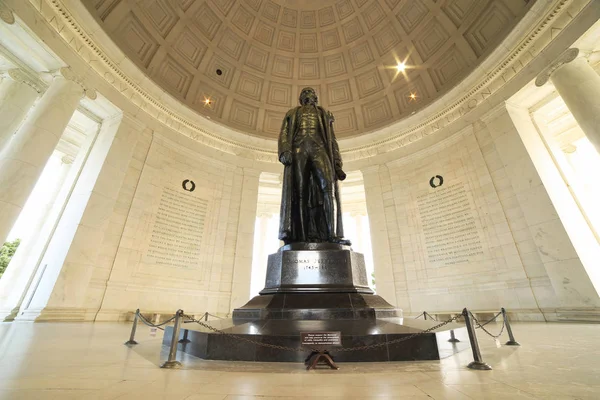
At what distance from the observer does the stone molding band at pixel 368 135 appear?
782 centimetres

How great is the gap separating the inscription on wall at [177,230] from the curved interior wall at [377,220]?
0.28 ft

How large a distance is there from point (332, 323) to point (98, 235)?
836 centimetres

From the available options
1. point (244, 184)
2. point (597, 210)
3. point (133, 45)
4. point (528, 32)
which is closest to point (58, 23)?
point (133, 45)

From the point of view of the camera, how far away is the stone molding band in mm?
7816

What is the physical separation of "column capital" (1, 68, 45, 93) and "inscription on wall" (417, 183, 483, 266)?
1428 centimetres

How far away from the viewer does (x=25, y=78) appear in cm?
799

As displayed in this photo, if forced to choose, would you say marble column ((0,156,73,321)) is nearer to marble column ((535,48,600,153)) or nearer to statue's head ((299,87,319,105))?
statue's head ((299,87,319,105))

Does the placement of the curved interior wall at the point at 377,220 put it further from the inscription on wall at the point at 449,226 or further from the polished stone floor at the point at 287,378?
the polished stone floor at the point at 287,378

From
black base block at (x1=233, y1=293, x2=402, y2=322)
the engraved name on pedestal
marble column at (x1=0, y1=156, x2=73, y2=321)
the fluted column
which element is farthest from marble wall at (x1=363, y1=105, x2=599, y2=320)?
the fluted column

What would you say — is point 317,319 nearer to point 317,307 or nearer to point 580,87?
point 317,307

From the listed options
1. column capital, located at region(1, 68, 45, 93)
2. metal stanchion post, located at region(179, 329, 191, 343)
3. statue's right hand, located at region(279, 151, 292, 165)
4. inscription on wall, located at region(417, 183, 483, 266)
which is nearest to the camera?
metal stanchion post, located at region(179, 329, 191, 343)

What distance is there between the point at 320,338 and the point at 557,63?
10726 mm

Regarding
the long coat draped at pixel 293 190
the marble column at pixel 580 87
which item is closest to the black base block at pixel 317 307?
the long coat draped at pixel 293 190

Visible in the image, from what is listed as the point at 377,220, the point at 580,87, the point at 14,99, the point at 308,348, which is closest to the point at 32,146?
the point at 14,99
